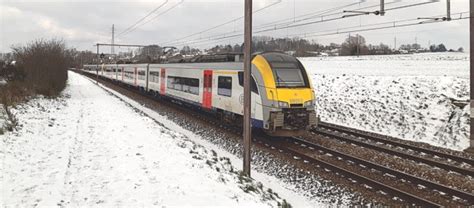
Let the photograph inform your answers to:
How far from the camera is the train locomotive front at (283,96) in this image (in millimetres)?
11719

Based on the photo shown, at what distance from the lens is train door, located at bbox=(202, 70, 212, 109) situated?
52.6ft

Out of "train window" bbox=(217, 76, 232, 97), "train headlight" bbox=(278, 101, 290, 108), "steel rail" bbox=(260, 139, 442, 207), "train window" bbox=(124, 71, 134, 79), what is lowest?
"steel rail" bbox=(260, 139, 442, 207)

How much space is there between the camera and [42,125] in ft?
41.2

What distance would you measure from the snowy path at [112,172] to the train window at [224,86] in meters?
3.37

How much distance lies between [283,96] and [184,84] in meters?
8.87

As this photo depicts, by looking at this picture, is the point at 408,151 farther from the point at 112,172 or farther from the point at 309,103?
the point at 112,172

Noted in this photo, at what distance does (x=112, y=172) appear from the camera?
23.8ft

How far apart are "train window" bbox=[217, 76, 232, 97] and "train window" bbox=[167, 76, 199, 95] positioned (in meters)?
2.74

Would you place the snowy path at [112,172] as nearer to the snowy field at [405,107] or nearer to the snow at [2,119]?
the snow at [2,119]

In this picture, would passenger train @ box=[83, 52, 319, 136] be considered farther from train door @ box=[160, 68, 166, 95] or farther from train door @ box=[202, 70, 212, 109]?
train door @ box=[160, 68, 166, 95]

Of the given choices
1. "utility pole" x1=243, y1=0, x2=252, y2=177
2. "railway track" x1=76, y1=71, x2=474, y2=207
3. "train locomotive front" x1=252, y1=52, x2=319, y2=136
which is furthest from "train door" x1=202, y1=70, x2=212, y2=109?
"utility pole" x1=243, y1=0, x2=252, y2=177

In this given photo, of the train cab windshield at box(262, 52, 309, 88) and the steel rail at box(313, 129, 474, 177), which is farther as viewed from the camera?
the train cab windshield at box(262, 52, 309, 88)

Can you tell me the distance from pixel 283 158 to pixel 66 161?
219 inches

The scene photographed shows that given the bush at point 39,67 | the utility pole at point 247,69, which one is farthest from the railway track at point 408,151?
the bush at point 39,67
